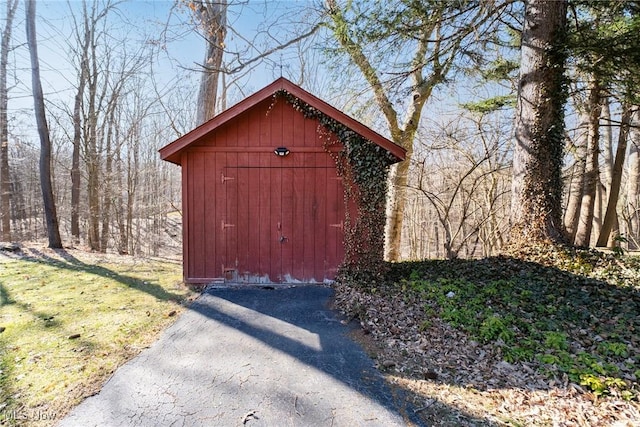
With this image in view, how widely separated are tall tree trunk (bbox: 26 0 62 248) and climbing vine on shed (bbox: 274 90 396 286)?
24.0ft

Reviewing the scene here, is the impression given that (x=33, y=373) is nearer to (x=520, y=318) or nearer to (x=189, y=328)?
(x=189, y=328)

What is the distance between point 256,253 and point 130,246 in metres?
11.8

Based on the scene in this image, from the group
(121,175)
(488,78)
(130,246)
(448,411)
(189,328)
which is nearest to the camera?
(448,411)

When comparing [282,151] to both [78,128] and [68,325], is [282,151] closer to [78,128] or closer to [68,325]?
[68,325]

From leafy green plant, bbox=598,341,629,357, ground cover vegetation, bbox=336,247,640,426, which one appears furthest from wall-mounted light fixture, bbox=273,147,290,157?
leafy green plant, bbox=598,341,629,357

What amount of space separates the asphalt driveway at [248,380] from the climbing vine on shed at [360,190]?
4.46 feet

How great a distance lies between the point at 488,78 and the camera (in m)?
7.34

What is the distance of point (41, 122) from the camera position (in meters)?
8.42

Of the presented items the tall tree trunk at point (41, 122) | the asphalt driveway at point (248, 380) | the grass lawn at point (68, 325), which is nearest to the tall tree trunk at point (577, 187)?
the asphalt driveway at point (248, 380)

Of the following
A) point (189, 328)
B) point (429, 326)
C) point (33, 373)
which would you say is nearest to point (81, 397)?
point (33, 373)

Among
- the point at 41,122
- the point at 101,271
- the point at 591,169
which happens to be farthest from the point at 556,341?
the point at 41,122

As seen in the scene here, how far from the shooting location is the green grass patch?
279 cm

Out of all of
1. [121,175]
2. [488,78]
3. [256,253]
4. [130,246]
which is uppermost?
[488,78]

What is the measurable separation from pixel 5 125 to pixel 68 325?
1115cm
